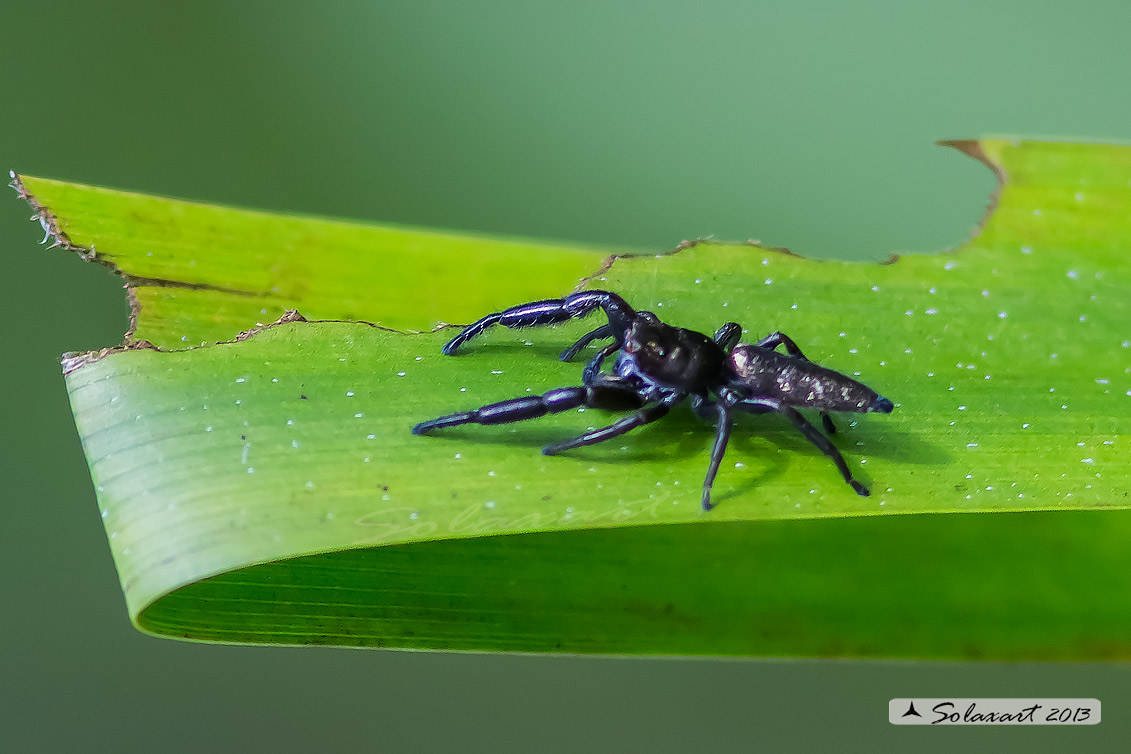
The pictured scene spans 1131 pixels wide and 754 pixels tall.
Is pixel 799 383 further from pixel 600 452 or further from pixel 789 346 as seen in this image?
pixel 600 452

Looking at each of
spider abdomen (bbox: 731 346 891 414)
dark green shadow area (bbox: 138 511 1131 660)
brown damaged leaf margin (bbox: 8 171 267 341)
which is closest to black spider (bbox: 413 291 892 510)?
spider abdomen (bbox: 731 346 891 414)

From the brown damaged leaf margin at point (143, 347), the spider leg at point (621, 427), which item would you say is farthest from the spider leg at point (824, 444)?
the brown damaged leaf margin at point (143, 347)

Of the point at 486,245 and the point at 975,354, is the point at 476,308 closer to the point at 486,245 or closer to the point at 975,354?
the point at 486,245

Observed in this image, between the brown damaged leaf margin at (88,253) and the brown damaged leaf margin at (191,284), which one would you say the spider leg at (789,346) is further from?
the brown damaged leaf margin at (88,253)

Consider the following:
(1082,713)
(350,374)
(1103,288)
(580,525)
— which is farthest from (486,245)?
(1082,713)

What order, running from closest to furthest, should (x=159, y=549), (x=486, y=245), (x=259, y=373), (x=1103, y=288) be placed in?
(x=159, y=549) → (x=259, y=373) → (x=1103, y=288) → (x=486, y=245)

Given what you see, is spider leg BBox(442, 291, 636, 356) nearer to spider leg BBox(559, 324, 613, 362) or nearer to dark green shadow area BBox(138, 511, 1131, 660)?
spider leg BBox(559, 324, 613, 362)
